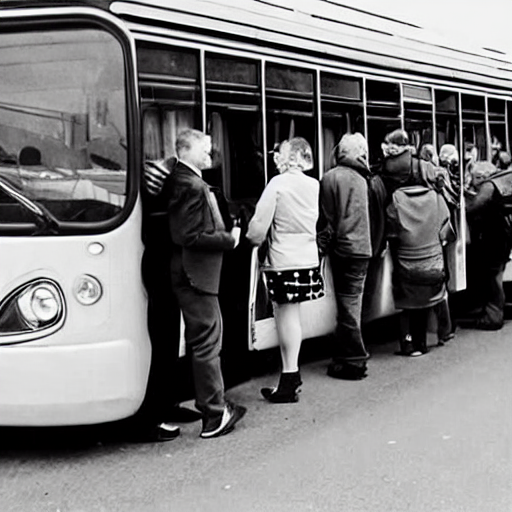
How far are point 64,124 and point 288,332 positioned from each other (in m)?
2.15

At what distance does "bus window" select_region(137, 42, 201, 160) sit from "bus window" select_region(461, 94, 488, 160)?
4.49 m

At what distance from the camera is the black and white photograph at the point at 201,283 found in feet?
18.7

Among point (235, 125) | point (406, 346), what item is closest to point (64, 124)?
point (235, 125)

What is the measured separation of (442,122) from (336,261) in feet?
8.60

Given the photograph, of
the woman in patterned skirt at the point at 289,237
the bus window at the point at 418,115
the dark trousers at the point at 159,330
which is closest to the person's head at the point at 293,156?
the woman in patterned skirt at the point at 289,237

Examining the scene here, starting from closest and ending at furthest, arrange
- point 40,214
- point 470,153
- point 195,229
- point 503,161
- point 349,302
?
1. point 40,214
2. point 195,229
3. point 349,302
4. point 470,153
5. point 503,161

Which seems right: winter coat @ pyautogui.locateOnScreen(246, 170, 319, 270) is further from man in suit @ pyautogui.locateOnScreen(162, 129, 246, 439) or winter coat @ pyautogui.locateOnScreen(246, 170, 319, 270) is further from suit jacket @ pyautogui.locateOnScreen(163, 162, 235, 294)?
suit jacket @ pyautogui.locateOnScreen(163, 162, 235, 294)

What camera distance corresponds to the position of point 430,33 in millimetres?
10789

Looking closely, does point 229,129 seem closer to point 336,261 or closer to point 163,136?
point 163,136

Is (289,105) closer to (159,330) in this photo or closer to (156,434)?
(159,330)

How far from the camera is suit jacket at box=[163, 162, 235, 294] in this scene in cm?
605

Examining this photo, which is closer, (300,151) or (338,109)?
(300,151)

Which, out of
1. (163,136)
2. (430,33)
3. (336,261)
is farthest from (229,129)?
(430,33)

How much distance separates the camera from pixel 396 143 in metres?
8.70
